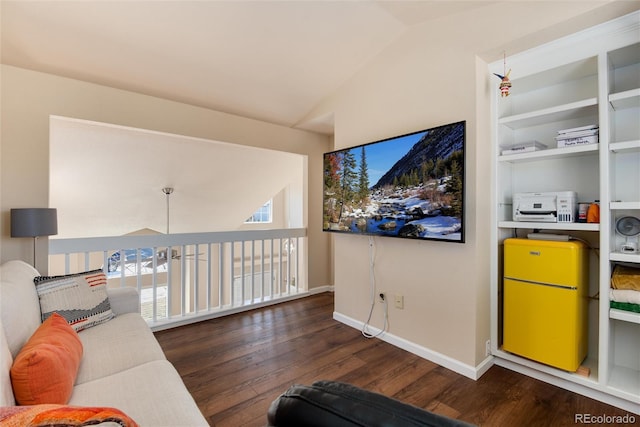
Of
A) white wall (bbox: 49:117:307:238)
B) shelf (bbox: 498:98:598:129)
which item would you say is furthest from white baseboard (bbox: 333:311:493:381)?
white wall (bbox: 49:117:307:238)

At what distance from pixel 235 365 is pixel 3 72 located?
2.81 m

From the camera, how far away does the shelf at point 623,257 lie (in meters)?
1.69

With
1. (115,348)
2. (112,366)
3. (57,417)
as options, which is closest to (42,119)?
(115,348)

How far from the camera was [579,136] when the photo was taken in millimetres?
1930

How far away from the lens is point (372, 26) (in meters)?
2.42

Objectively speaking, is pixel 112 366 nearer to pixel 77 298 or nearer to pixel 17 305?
pixel 17 305

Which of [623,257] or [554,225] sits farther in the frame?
[554,225]

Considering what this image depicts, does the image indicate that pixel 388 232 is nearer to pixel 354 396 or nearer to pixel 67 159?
pixel 354 396

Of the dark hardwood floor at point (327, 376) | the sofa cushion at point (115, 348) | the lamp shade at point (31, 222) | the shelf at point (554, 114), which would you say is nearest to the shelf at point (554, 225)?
the shelf at point (554, 114)

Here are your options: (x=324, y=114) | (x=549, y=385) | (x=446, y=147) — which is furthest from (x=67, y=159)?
(x=549, y=385)

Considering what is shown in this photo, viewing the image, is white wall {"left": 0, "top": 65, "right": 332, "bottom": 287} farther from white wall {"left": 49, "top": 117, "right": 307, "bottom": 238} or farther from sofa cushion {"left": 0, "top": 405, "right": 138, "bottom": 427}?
sofa cushion {"left": 0, "top": 405, "right": 138, "bottom": 427}

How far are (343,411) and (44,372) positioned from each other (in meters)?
1.14

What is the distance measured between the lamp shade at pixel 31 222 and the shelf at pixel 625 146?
12.5 ft

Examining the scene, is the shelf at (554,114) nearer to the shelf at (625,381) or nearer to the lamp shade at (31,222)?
the shelf at (625,381)
